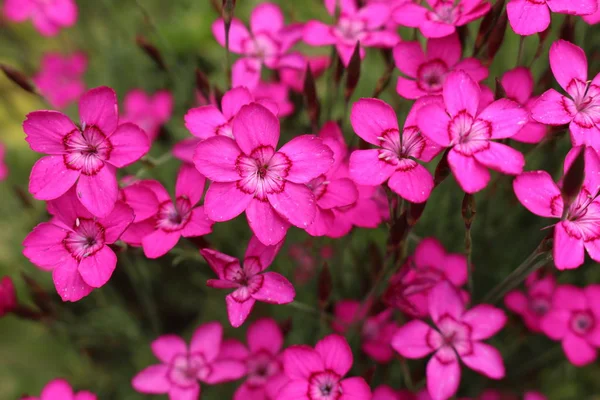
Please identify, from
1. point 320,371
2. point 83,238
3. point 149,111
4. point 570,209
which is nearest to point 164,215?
point 83,238

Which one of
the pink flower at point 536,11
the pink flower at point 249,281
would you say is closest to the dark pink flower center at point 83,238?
the pink flower at point 249,281

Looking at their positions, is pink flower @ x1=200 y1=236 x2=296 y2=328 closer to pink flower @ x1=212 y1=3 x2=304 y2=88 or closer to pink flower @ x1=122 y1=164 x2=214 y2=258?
pink flower @ x1=122 y1=164 x2=214 y2=258

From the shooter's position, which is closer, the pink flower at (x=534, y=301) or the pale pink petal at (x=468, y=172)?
the pale pink petal at (x=468, y=172)

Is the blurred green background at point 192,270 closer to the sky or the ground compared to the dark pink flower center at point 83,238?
closer to the ground

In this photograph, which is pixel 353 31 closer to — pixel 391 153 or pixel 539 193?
pixel 391 153

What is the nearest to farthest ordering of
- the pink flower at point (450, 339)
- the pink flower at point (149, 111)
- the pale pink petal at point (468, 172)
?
the pale pink petal at point (468, 172) < the pink flower at point (450, 339) < the pink flower at point (149, 111)

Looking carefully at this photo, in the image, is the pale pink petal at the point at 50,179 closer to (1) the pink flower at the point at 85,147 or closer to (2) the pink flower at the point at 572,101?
(1) the pink flower at the point at 85,147

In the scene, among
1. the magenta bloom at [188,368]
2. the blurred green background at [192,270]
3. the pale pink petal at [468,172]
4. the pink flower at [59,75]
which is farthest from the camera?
the pink flower at [59,75]
